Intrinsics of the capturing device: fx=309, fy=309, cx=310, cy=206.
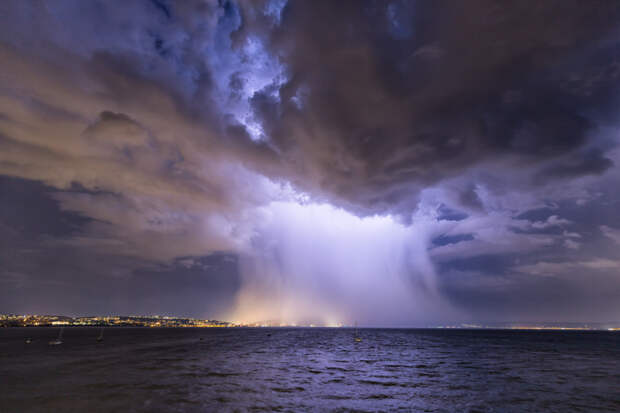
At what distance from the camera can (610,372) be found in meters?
52.2

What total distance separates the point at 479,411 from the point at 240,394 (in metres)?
23.3

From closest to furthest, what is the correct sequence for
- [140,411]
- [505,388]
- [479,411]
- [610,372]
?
1. [140,411]
2. [479,411]
3. [505,388]
4. [610,372]

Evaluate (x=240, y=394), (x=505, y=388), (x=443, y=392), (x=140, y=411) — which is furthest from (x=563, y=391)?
(x=140, y=411)

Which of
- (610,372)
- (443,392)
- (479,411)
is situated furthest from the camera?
(610,372)

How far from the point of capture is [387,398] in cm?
3206

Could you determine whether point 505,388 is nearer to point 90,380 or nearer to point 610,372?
point 610,372

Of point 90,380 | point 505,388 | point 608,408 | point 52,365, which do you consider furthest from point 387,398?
point 52,365

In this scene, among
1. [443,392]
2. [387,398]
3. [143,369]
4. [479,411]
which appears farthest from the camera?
[143,369]

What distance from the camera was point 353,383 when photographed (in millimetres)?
39438

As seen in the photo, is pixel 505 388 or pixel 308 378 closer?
pixel 505 388

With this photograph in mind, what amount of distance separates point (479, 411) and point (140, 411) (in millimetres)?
29982

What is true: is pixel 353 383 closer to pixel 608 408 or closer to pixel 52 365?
pixel 608 408

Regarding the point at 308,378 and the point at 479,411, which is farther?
the point at 308,378

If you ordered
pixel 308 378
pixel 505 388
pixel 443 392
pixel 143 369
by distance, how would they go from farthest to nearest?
Result: pixel 143 369 → pixel 308 378 → pixel 505 388 → pixel 443 392
